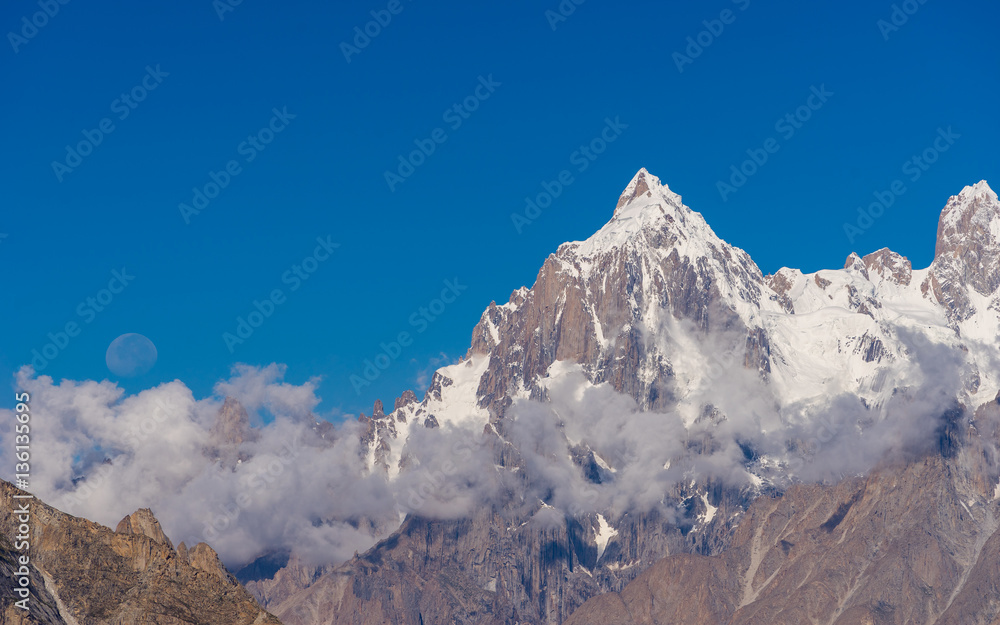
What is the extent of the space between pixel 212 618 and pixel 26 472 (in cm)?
2984

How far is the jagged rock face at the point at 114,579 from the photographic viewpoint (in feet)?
454

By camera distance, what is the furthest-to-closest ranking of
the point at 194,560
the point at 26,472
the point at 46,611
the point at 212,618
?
1. the point at 194,560
2. the point at 212,618
3. the point at 46,611
4. the point at 26,472

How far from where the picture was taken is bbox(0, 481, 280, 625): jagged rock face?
13838 cm

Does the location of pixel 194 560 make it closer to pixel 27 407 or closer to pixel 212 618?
pixel 212 618

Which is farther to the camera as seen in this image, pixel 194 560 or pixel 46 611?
pixel 194 560

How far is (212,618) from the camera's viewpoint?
14212 centimetres

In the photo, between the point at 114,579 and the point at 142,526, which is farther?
the point at 142,526

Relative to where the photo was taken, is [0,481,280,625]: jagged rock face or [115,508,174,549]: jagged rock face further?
[115,508,174,549]: jagged rock face

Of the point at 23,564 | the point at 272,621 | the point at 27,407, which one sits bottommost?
the point at 272,621

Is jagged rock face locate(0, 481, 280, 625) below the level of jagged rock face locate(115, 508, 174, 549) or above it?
below

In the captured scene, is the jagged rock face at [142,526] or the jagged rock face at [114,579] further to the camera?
the jagged rock face at [142,526]

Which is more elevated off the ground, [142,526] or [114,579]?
[142,526]

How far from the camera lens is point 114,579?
143 metres

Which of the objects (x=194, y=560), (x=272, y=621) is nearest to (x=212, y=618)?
(x=272, y=621)
